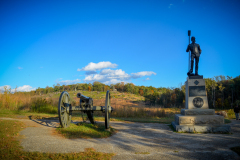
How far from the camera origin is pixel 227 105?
85.1 ft

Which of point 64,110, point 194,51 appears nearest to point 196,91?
point 194,51

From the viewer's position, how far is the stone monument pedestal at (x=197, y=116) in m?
8.05

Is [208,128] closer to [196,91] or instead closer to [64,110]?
[196,91]

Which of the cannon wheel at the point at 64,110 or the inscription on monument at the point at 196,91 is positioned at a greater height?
the inscription on monument at the point at 196,91

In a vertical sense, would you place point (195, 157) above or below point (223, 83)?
below

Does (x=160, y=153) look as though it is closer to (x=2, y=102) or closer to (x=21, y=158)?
(x=21, y=158)

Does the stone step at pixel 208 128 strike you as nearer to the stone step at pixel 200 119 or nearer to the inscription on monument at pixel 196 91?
the stone step at pixel 200 119

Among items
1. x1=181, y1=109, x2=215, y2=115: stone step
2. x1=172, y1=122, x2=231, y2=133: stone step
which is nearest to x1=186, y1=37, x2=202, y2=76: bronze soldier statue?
x1=181, y1=109, x2=215, y2=115: stone step

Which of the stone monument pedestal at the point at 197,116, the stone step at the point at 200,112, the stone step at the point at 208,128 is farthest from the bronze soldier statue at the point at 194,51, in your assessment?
the stone step at the point at 208,128

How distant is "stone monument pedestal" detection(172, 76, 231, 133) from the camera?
8055mm

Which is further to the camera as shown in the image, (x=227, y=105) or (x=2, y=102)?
(x=227, y=105)

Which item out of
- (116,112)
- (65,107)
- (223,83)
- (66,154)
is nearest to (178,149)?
(66,154)

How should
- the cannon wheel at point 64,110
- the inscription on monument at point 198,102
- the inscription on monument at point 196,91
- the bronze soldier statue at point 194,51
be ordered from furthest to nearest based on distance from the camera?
1. the bronze soldier statue at point 194,51
2. the inscription on monument at point 196,91
3. the inscription on monument at point 198,102
4. the cannon wheel at point 64,110

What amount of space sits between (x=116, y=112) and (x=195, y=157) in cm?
1175
